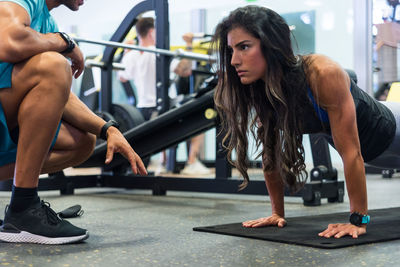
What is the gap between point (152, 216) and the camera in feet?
6.81

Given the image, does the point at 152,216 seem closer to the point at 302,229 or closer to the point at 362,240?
the point at 302,229

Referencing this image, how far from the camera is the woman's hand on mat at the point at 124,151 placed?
A: 133 centimetres

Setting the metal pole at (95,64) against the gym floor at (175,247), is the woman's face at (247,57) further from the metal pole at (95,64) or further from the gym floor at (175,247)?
the metal pole at (95,64)

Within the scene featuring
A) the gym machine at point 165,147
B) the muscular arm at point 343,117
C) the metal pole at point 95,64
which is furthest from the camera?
the metal pole at point 95,64

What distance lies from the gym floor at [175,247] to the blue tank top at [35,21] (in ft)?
1.44

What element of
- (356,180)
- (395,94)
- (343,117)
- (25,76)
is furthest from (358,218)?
(395,94)

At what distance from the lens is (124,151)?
137cm

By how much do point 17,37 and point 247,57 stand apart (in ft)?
1.99

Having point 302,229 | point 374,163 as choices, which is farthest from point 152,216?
→ point 374,163

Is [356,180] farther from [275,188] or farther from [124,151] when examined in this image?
[124,151]

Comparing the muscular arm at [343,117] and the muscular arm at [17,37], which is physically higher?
the muscular arm at [17,37]

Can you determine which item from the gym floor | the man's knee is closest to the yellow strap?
the gym floor

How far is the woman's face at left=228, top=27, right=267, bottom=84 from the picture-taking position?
146cm

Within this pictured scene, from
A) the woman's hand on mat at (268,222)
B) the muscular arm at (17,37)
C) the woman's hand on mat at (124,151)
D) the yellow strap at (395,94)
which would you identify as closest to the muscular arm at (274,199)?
the woman's hand on mat at (268,222)
